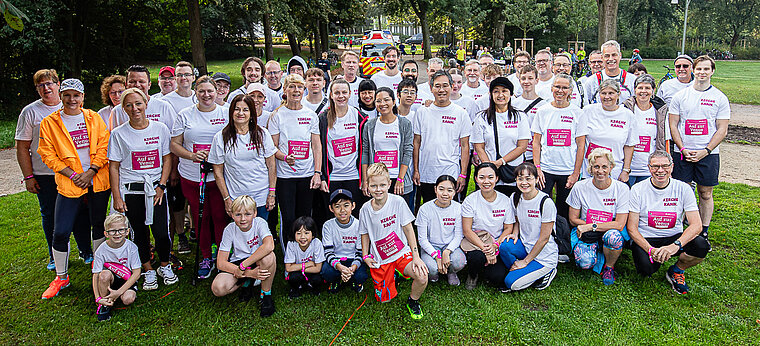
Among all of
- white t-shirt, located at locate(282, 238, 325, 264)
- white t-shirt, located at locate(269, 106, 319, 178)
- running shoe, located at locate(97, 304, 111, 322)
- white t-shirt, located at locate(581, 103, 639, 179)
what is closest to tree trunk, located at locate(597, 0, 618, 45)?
white t-shirt, located at locate(581, 103, 639, 179)

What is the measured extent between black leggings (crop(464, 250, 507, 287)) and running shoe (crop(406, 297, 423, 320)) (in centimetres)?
74

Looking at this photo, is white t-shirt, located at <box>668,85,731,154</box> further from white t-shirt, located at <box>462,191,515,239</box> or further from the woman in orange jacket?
the woman in orange jacket

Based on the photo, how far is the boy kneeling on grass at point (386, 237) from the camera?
15.2 ft

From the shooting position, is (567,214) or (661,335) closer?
(661,335)

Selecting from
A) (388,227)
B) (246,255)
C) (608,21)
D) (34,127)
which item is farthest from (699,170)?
(608,21)

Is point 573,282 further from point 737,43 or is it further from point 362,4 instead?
point 737,43

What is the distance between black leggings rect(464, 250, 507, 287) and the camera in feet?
16.1

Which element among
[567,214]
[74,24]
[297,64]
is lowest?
[567,214]

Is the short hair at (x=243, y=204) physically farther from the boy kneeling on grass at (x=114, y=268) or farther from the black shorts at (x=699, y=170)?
the black shorts at (x=699, y=170)

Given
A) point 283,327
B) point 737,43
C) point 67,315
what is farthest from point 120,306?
point 737,43

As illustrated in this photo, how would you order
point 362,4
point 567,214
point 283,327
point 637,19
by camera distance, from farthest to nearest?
point 637,19 < point 362,4 < point 567,214 < point 283,327

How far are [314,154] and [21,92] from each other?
16.0 m

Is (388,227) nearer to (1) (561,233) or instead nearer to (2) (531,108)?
(1) (561,233)

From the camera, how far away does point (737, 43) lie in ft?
196
